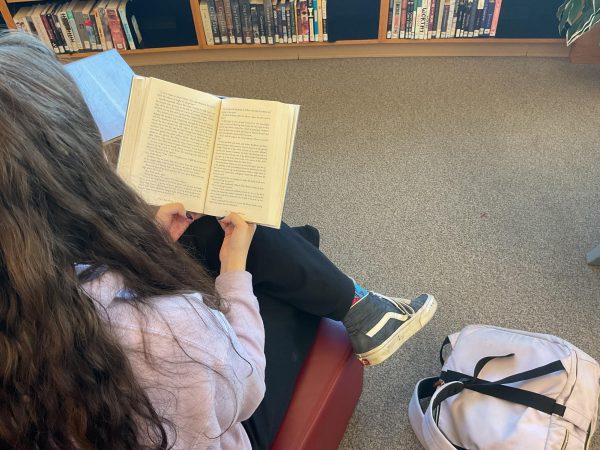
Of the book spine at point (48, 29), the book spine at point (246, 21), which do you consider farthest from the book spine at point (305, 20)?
the book spine at point (48, 29)

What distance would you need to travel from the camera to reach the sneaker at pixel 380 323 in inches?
38.5

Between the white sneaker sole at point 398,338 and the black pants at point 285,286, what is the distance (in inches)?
4.5

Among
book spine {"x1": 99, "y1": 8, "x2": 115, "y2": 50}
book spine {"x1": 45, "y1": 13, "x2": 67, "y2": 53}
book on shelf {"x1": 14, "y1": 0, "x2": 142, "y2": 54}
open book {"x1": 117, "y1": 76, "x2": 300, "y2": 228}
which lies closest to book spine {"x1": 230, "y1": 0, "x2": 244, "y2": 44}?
book on shelf {"x1": 14, "y1": 0, "x2": 142, "y2": 54}

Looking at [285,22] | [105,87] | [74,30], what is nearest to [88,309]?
[105,87]

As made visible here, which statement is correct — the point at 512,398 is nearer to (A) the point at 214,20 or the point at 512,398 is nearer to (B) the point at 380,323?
(B) the point at 380,323

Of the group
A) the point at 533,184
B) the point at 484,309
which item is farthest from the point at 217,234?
the point at 533,184

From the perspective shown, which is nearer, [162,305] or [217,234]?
[162,305]

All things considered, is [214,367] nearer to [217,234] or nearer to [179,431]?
[179,431]

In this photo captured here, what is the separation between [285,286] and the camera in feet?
2.91

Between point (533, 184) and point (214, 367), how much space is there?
1.32 m

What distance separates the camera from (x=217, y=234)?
89 centimetres

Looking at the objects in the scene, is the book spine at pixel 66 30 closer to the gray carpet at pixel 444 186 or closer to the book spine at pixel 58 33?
the book spine at pixel 58 33

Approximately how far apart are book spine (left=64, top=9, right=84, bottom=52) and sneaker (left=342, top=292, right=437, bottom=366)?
6.09 feet

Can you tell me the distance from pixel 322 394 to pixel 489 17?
1.71m
